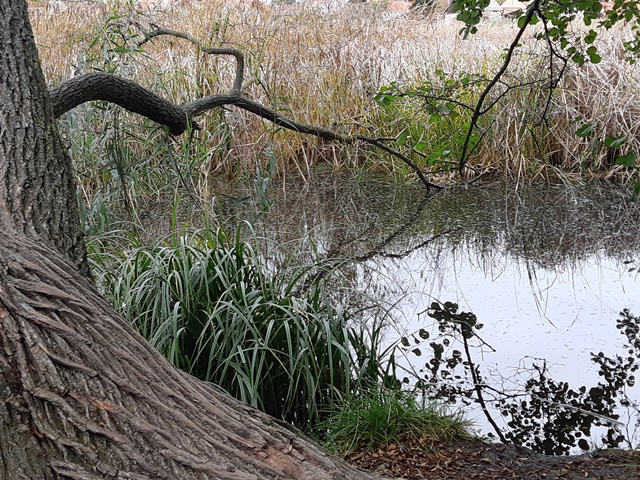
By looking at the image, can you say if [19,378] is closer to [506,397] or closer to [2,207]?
[2,207]

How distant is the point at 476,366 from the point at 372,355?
45 centimetres

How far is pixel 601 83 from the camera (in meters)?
5.70

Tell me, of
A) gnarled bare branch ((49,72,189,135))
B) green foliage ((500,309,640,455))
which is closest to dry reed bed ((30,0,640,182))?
gnarled bare branch ((49,72,189,135))

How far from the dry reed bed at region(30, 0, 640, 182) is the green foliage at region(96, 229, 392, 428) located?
2.58 meters

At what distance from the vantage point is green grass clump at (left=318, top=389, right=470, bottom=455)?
2.09 metres

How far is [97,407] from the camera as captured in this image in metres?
1.06

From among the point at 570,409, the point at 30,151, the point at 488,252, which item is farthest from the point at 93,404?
the point at 488,252

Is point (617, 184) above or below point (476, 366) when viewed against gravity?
above

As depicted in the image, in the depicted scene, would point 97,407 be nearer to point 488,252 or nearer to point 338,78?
Result: point 488,252

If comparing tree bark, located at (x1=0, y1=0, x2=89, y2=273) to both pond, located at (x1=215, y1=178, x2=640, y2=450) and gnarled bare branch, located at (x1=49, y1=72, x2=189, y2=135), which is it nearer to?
gnarled bare branch, located at (x1=49, y1=72, x2=189, y2=135)

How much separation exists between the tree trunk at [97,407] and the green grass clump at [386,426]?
0.67 m

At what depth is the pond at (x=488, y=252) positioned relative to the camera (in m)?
2.82

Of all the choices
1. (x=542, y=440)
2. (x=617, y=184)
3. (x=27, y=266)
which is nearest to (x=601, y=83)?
(x=617, y=184)

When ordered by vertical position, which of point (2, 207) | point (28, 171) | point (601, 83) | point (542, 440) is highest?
point (601, 83)
